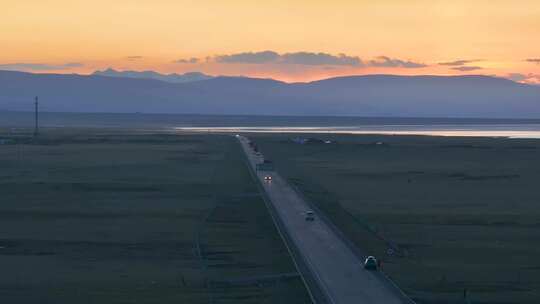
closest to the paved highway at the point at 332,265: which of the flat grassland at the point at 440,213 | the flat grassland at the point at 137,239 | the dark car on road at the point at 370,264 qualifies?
the dark car on road at the point at 370,264

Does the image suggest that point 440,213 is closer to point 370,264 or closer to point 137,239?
point 137,239

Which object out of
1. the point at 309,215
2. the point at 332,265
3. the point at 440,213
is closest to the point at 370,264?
the point at 332,265

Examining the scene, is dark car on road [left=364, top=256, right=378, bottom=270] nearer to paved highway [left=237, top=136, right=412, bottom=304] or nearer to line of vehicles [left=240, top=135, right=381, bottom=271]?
line of vehicles [left=240, top=135, right=381, bottom=271]

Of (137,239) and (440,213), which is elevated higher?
(137,239)

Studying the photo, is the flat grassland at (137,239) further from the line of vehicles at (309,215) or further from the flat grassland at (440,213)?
the flat grassland at (440,213)

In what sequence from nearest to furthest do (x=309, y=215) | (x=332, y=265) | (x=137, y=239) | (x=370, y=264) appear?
(x=370, y=264) → (x=332, y=265) → (x=137, y=239) → (x=309, y=215)

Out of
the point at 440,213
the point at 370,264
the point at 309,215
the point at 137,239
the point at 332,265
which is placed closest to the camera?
the point at 370,264
